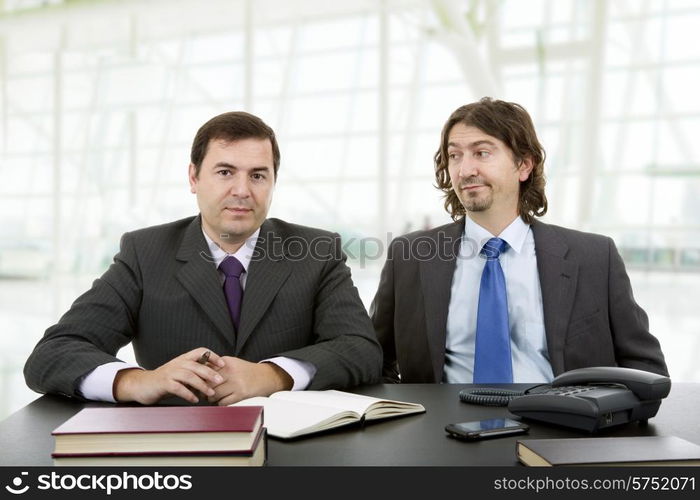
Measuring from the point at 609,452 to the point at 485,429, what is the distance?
24 cm

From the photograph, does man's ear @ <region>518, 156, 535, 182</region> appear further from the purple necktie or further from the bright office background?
the bright office background

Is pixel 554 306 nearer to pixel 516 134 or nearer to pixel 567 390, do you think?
pixel 516 134

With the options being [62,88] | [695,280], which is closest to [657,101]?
[695,280]

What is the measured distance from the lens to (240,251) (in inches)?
83.8

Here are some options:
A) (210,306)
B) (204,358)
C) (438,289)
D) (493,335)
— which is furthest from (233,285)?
(493,335)

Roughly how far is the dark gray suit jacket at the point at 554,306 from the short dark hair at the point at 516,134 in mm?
232

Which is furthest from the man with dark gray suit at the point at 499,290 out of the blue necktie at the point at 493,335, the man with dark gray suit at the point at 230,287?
the man with dark gray suit at the point at 230,287

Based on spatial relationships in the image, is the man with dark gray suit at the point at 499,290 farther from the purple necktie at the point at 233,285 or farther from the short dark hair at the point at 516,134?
the purple necktie at the point at 233,285

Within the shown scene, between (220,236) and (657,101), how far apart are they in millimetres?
12357

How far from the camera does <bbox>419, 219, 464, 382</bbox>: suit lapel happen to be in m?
2.29

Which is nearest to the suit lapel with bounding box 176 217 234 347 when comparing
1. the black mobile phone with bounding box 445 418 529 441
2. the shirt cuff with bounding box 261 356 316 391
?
the shirt cuff with bounding box 261 356 316 391

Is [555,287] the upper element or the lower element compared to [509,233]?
lower

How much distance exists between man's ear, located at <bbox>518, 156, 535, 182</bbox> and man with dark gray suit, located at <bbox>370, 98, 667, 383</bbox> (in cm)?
3

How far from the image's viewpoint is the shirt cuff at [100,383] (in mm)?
1563
